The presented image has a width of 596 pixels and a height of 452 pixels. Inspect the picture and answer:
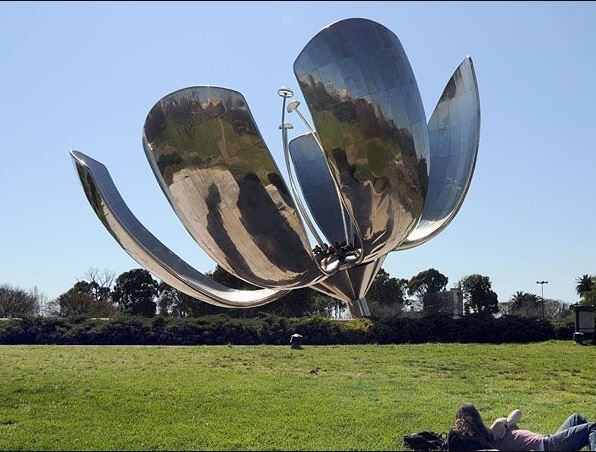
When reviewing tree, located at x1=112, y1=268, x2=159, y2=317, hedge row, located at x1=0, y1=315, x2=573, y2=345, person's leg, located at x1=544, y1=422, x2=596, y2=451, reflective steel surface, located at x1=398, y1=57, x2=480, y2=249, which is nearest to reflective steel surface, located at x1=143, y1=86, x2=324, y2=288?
reflective steel surface, located at x1=398, y1=57, x2=480, y2=249

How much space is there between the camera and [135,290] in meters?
46.1

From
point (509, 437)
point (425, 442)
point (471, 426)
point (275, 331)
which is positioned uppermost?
point (275, 331)

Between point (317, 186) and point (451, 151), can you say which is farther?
point (317, 186)

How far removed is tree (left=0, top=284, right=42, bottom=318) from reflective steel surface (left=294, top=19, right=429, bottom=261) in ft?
133

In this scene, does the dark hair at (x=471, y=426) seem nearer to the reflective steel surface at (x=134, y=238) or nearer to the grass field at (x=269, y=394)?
the grass field at (x=269, y=394)

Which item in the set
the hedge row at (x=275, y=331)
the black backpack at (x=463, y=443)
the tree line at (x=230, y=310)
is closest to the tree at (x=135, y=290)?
the tree line at (x=230, y=310)

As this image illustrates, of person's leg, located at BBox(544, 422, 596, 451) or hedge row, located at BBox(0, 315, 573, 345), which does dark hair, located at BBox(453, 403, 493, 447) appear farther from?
hedge row, located at BBox(0, 315, 573, 345)

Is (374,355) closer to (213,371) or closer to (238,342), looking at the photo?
(213,371)

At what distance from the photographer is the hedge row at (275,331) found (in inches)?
763

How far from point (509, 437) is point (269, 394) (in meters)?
4.62

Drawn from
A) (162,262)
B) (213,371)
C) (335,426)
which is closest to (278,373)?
(213,371)

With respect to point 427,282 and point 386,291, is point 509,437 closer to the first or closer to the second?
point 386,291

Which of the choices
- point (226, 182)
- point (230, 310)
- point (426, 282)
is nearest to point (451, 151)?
point (226, 182)

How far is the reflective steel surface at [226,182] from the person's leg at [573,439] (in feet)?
15.6
